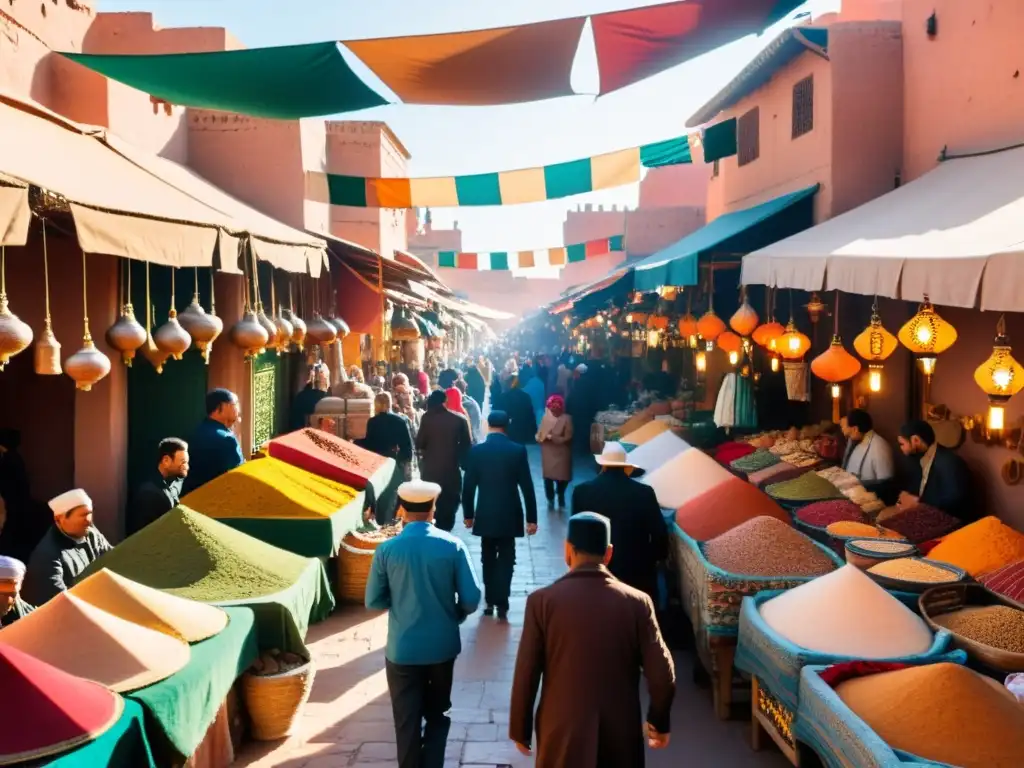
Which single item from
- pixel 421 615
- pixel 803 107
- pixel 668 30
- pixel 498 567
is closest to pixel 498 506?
pixel 498 567

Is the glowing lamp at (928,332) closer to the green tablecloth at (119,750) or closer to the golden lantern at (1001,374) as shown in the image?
the golden lantern at (1001,374)

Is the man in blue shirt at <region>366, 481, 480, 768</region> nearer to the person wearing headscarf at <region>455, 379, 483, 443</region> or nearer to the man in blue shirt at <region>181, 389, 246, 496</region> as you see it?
the man in blue shirt at <region>181, 389, 246, 496</region>

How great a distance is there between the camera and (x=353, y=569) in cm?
616

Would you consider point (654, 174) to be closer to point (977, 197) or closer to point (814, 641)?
point (977, 197)

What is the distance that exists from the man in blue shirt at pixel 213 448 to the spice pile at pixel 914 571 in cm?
400

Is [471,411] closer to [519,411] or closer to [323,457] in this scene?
[519,411]

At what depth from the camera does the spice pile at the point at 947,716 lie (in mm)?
2725

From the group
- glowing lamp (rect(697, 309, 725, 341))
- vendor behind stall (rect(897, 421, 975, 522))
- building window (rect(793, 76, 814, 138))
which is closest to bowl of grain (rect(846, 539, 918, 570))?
vendor behind stall (rect(897, 421, 975, 522))

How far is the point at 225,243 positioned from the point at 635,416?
24.5 ft

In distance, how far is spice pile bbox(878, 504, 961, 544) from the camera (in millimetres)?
5332

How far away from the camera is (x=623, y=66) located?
5.20 meters

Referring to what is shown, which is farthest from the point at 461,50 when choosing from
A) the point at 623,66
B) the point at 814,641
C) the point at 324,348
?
the point at 324,348

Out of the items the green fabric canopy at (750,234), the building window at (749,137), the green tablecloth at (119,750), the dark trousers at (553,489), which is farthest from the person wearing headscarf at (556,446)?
the green tablecloth at (119,750)

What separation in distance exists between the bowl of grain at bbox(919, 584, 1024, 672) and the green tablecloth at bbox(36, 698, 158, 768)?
3.14 m
